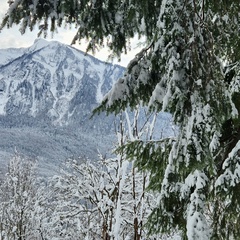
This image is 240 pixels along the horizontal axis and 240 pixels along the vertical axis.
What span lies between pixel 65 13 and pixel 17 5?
0.49 meters

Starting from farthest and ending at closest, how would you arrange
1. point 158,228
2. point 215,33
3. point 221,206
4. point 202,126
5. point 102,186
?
1. point 102,186
2. point 221,206
3. point 158,228
4. point 215,33
5. point 202,126

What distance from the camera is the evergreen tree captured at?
2.23 m

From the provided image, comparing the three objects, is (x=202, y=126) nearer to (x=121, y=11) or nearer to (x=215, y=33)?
(x=215, y=33)

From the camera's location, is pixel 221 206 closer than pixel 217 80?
No

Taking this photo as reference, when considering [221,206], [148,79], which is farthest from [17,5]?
[221,206]

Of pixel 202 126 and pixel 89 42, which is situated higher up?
pixel 89 42

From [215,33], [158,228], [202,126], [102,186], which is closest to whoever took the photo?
[202,126]

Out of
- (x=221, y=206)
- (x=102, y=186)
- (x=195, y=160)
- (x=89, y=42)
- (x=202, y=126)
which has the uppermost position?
(x=89, y=42)

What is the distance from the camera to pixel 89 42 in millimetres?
4012

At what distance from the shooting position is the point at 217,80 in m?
2.23

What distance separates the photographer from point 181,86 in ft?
7.31

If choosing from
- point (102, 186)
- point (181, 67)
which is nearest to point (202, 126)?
point (181, 67)

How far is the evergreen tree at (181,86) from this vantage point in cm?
223

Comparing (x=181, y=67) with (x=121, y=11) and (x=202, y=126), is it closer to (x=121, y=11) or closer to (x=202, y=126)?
(x=202, y=126)
